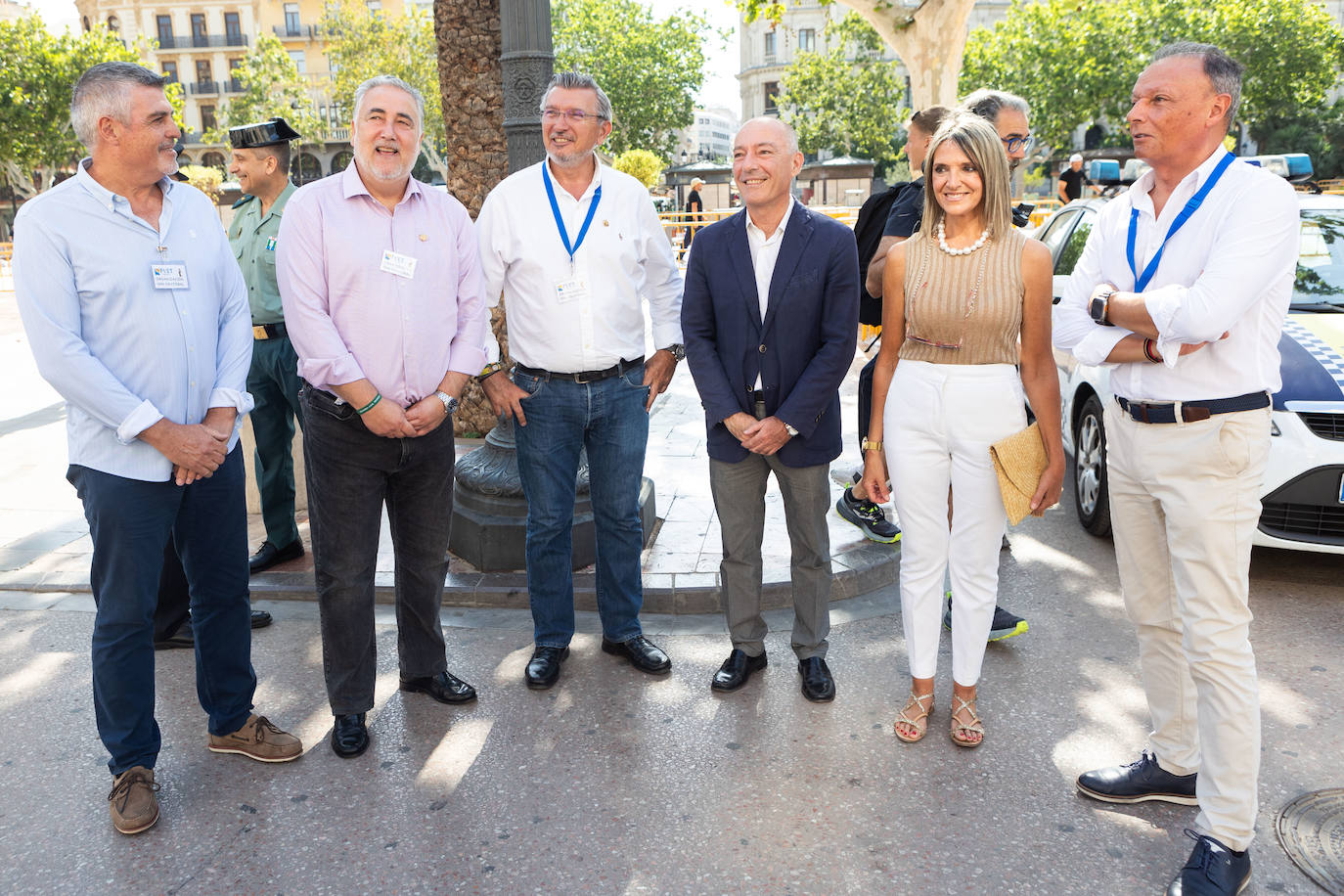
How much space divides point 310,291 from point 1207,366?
2706 mm

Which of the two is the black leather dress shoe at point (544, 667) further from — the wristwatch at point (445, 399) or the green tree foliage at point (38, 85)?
the green tree foliage at point (38, 85)

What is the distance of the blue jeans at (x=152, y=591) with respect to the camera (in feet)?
9.91

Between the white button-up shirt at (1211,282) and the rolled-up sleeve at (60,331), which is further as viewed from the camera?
the rolled-up sleeve at (60,331)

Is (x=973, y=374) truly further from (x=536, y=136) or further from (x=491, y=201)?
(x=536, y=136)

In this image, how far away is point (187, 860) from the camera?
2.89 metres

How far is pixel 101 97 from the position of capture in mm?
2893

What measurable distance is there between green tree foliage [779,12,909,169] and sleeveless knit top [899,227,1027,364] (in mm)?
54220

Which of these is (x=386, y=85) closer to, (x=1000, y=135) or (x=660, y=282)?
(x=660, y=282)

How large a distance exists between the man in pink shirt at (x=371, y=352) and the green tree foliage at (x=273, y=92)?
53.1 m

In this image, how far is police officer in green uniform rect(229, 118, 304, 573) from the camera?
496 centimetres

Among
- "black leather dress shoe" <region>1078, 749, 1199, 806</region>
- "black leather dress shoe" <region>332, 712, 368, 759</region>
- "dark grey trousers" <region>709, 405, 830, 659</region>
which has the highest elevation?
"dark grey trousers" <region>709, 405, 830, 659</region>

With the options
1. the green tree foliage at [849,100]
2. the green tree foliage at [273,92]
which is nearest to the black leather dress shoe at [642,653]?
the green tree foliage at [273,92]

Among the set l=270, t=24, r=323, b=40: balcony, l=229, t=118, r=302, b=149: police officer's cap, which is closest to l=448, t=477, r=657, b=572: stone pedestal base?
l=229, t=118, r=302, b=149: police officer's cap

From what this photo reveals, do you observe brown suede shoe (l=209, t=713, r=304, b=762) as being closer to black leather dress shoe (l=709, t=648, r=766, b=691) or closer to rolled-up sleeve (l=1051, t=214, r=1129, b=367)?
black leather dress shoe (l=709, t=648, r=766, b=691)
